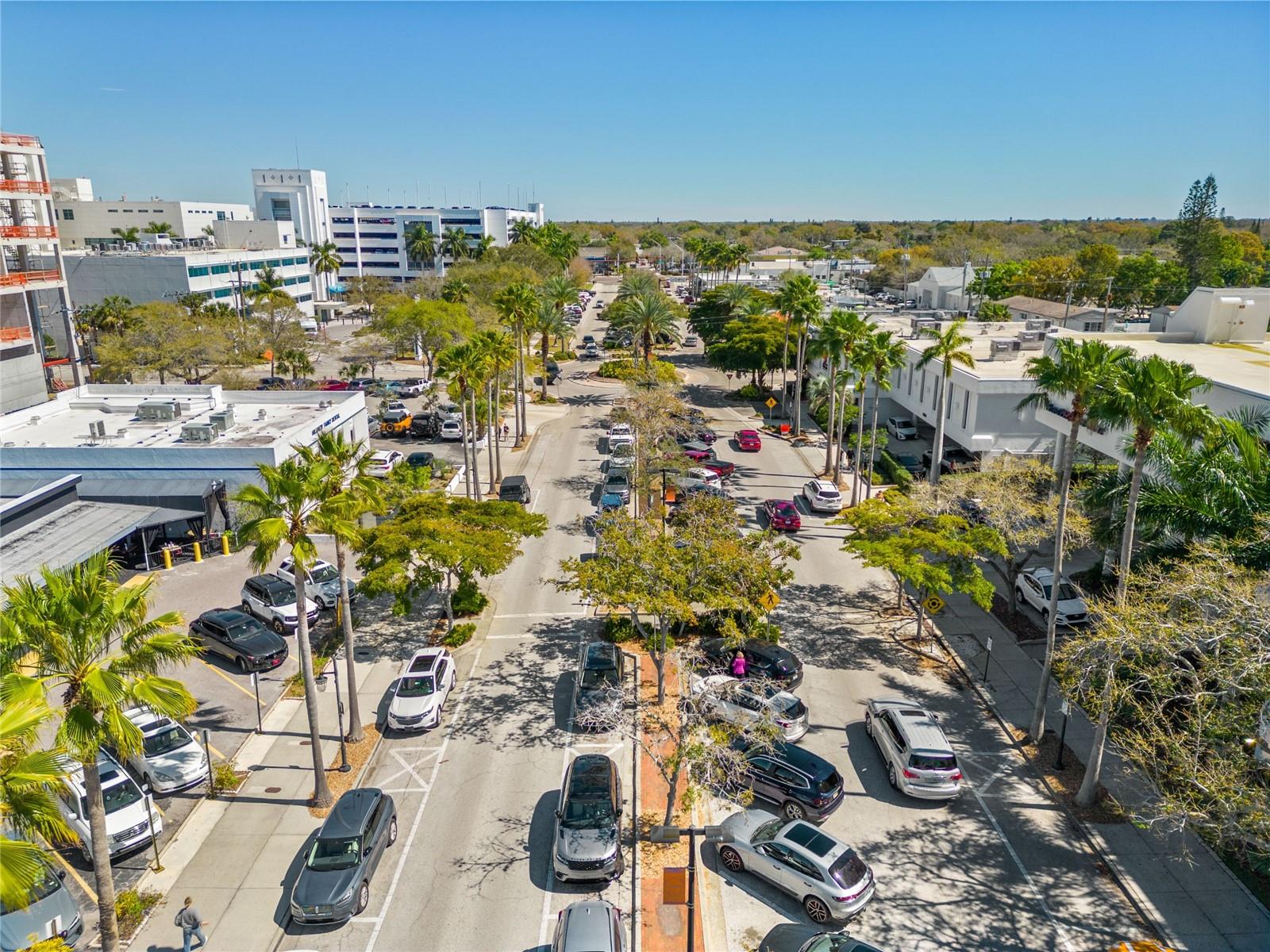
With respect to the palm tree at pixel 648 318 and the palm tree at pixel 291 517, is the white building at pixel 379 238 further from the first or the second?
the palm tree at pixel 291 517

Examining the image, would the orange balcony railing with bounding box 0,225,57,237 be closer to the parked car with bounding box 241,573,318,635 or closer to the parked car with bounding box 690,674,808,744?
the parked car with bounding box 241,573,318,635

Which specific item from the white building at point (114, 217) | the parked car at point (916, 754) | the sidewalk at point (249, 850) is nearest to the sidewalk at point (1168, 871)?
the parked car at point (916, 754)

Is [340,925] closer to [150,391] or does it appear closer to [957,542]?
[957,542]

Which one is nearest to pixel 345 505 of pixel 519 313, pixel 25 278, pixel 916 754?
pixel 916 754

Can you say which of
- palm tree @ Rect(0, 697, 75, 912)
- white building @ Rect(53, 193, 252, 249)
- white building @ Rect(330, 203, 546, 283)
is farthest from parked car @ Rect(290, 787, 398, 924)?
white building @ Rect(330, 203, 546, 283)

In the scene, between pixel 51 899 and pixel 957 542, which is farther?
pixel 957 542

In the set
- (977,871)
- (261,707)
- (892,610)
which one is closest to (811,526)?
(892,610)
